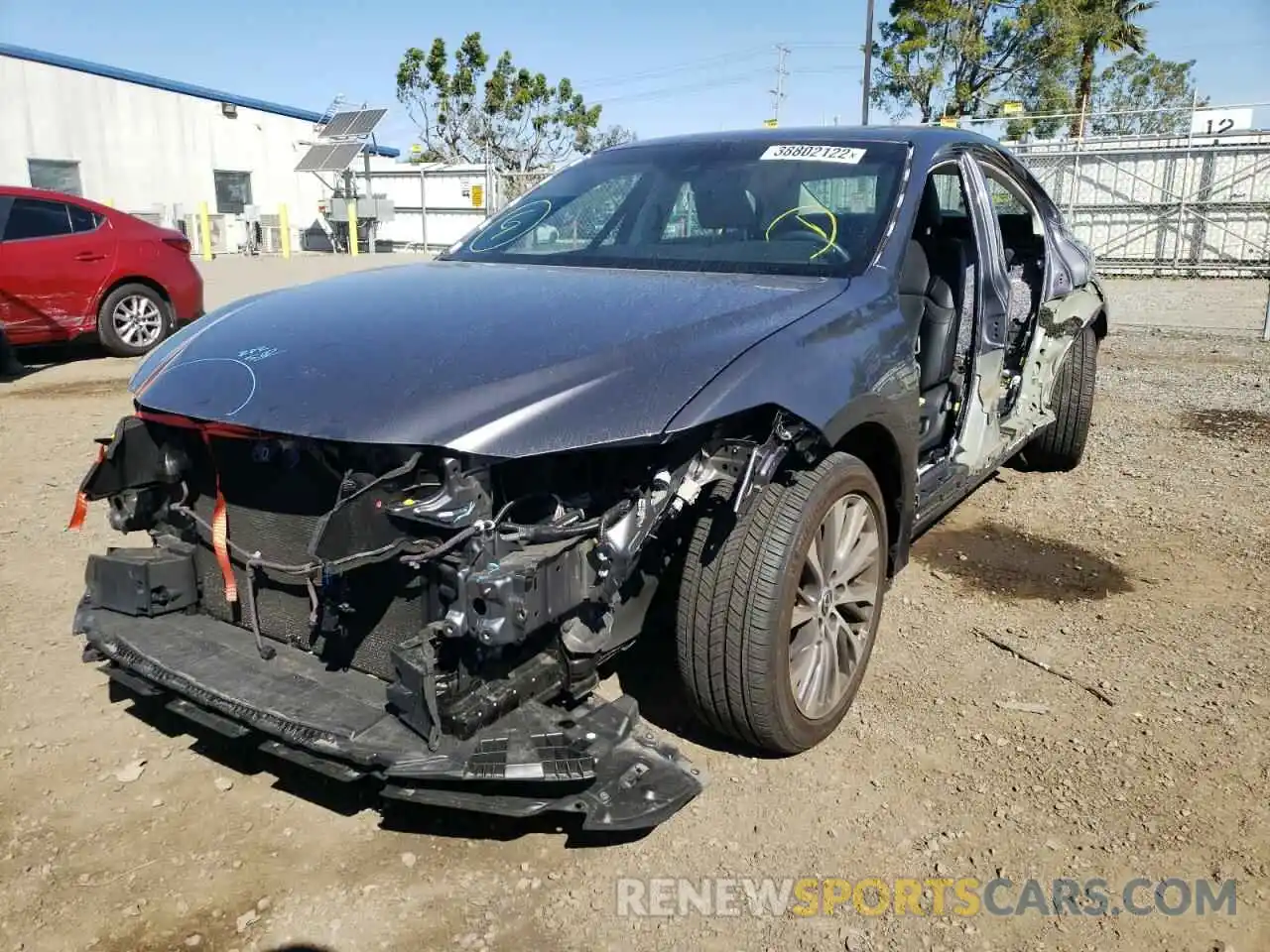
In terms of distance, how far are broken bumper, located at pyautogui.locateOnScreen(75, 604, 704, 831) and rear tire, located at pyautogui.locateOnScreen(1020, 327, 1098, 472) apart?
3883mm

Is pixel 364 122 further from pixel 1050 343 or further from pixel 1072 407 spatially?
pixel 1050 343

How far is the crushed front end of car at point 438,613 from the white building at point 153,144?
27047mm

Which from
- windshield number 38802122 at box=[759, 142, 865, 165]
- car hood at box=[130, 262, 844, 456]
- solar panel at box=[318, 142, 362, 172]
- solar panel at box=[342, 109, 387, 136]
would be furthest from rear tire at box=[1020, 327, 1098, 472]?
solar panel at box=[342, 109, 387, 136]

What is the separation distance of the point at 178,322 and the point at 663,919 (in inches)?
373

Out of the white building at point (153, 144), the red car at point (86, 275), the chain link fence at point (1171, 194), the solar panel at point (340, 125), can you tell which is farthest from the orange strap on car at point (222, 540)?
the solar panel at point (340, 125)

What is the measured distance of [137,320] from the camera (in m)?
9.72

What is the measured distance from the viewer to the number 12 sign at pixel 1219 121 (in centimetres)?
2106

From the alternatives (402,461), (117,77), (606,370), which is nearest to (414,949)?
(402,461)

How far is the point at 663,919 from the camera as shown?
2.35 m

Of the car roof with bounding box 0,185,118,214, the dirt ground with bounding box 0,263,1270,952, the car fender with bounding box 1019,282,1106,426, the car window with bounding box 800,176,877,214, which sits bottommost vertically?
the dirt ground with bounding box 0,263,1270,952

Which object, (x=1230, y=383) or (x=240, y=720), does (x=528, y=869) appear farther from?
(x=1230, y=383)

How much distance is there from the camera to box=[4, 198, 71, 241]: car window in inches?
343

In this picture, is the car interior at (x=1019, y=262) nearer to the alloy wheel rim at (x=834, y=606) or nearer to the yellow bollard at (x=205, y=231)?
the alloy wheel rim at (x=834, y=606)

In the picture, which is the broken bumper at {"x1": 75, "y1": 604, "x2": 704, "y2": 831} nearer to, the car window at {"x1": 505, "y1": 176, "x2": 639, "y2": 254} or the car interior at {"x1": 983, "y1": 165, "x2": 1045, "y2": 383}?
the car window at {"x1": 505, "y1": 176, "x2": 639, "y2": 254}
